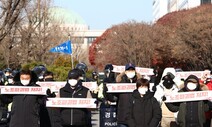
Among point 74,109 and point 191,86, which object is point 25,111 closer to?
point 74,109

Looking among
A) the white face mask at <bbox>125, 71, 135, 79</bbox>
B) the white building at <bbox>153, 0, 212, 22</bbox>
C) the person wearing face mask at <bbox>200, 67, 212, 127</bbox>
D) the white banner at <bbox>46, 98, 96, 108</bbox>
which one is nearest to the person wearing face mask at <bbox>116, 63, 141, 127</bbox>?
the white face mask at <bbox>125, 71, 135, 79</bbox>

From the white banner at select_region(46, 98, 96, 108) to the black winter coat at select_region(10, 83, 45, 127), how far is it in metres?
0.34

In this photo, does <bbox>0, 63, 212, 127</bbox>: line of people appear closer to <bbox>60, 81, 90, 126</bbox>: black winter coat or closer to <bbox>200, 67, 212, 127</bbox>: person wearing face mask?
<bbox>60, 81, 90, 126</bbox>: black winter coat

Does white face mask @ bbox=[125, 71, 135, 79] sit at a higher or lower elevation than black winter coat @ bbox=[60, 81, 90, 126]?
higher

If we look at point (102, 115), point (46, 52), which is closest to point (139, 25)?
point (46, 52)

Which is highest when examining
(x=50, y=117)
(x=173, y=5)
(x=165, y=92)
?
(x=173, y=5)

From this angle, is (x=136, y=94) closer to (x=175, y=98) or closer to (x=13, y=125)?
(x=175, y=98)

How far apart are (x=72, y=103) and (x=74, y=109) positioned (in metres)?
0.13

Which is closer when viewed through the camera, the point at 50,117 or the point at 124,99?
the point at 50,117

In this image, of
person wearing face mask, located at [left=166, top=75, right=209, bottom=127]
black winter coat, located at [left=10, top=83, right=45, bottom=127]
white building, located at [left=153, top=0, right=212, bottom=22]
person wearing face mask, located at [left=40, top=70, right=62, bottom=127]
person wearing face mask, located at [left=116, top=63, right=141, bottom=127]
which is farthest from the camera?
white building, located at [left=153, top=0, right=212, bottom=22]

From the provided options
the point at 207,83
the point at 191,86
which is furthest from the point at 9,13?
the point at 191,86

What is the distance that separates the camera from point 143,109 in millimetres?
9133

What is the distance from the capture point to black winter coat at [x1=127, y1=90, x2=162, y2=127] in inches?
360

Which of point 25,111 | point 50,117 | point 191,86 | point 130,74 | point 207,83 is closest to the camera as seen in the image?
point 25,111
